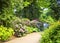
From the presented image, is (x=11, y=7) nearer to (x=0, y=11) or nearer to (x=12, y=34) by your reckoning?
(x=0, y=11)

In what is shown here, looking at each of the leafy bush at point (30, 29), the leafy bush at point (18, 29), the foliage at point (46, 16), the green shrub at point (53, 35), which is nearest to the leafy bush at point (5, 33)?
the leafy bush at point (18, 29)

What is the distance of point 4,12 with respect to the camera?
11500mm

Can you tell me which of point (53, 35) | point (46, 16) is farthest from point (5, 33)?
point (46, 16)

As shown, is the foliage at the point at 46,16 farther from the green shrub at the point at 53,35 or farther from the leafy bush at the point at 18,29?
A: the green shrub at the point at 53,35

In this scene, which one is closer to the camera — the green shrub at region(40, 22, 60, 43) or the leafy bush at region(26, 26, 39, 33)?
the green shrub at region(40, 22, 60, 43)

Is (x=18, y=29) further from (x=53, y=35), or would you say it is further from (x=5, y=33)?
(x=53, y=35)

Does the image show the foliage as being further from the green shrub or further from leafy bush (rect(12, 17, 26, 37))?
the green shrub

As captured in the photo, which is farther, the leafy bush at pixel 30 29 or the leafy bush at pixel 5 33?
the leafy bush at pixel 30 29

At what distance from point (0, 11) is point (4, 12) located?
0.83 feet

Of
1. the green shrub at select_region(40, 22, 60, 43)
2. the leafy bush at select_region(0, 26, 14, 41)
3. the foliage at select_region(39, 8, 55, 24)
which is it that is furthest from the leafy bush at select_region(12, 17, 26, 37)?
the foliage at select_region(39, 8, 55, 24)

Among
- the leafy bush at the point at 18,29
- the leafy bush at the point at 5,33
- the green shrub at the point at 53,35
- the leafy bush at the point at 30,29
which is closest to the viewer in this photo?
the green shrub at the point at 53,35

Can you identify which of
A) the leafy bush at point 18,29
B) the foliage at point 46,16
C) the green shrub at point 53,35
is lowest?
the foliage at point 46,16

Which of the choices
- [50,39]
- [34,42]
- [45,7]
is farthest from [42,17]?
[50,39]

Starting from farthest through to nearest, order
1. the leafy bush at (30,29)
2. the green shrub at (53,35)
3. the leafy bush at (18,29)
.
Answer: the leafy bush at (30,29), the leafy bush at (18,29), the green shrub at (53,35)
